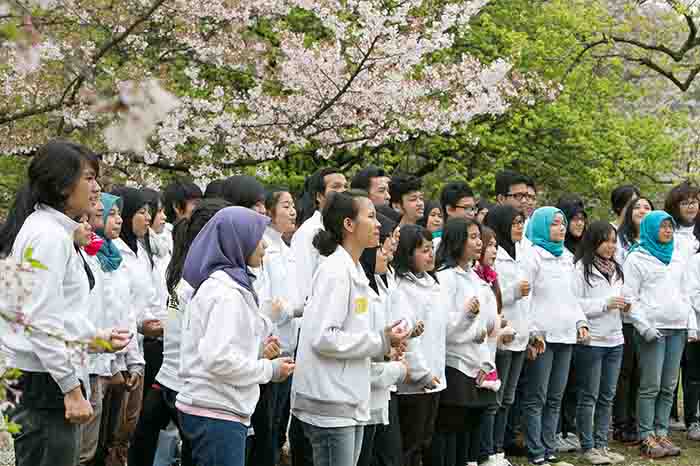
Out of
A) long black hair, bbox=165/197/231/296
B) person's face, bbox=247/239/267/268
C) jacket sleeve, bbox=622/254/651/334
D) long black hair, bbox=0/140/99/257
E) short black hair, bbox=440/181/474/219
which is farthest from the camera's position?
jacket sleeve, bbox=622/254/651/334

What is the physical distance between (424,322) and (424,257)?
419mm

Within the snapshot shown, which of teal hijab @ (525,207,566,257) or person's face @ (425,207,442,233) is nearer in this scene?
person's face @ (425,207,442,233)

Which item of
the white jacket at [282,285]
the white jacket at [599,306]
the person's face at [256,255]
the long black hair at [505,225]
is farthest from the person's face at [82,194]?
the white jacket at [599,306]

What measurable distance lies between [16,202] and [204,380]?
3.72ft

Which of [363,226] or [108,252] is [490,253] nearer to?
[363,226]

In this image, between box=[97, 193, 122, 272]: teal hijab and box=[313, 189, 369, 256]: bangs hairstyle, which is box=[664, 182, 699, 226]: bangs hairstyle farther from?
box=[97, 193, 122, 272]: teal hijab

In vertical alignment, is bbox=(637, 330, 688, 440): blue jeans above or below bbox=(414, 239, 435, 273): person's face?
below

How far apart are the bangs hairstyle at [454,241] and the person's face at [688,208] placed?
10.4 ft

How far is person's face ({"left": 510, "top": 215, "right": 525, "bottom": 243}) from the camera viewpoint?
27.7 ft

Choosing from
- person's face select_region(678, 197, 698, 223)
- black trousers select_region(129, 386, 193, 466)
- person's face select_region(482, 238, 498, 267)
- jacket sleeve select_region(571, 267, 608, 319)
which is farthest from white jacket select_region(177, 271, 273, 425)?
person's face select_region(678, 197, 698, 223)

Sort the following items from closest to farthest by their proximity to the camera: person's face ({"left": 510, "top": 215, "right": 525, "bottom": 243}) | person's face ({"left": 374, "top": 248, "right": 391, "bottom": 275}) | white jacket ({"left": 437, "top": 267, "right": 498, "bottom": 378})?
Answer: 1. person's face ({"left": 374, "top": 248, "right": 391, "bottom": 275})
2. white jacket ({"left": 437, "top": 267, "right": 498, "bottom": 378})
3. person's face ({"left": 510, "top": 215, "right": 525, "bottom": 243})

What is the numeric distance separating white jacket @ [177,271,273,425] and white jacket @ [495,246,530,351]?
356 centimetres

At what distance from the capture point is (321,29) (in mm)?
13961

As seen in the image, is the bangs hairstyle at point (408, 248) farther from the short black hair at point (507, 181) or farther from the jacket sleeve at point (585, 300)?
the short black hair at point (507, 181)
